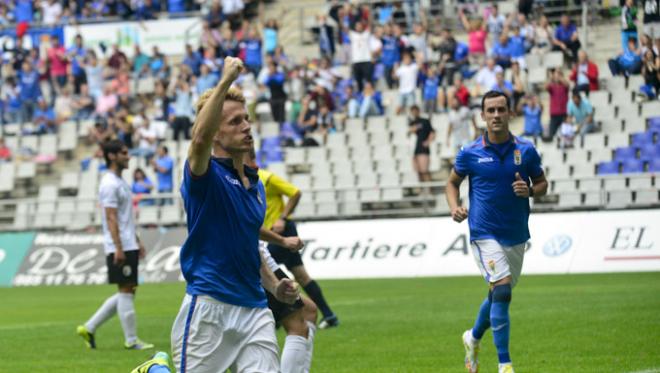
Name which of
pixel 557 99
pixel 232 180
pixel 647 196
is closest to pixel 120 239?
pixel 232 180

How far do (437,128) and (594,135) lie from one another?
14.0 ft

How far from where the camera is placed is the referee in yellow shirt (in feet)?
50.4

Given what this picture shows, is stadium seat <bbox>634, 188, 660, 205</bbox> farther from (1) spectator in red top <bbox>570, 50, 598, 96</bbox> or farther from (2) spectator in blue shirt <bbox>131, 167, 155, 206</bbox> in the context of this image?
(2) spectator in blue shirt <bbox>131, 167, 155, 206</bbox>

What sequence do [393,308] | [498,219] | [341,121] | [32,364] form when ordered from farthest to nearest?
[341,121] → [393,308] → [32,364] → [498,219]

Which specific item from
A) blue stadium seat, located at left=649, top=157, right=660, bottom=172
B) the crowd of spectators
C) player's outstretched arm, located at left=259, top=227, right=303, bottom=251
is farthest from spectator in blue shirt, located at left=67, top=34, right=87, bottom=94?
player's outstretched arm, located at left=259, top=227, right=303, bottom=251

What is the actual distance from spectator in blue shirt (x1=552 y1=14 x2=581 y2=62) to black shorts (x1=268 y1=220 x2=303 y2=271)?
58.4 ft

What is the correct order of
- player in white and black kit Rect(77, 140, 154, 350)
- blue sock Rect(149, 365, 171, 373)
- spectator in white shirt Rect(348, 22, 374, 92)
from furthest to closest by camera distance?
1. spectator in white shirt Rect(348, 22, 374, 92)
2. player in white and black kit Rect(77, 140, 154, 350)
3. blue sock Rect(149, 365, 171, 373)

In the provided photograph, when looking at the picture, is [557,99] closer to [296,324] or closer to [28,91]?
[28,91]

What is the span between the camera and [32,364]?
13867 mm

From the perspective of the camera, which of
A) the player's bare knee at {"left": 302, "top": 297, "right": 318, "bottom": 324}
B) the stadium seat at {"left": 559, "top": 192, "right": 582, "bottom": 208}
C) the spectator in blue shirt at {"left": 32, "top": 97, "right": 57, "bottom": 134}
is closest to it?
the player's bare knee at {"left": 302, "top": 297, "right": 318, "bottom": 324}

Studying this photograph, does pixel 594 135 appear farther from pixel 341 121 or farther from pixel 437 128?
pixel 341 121

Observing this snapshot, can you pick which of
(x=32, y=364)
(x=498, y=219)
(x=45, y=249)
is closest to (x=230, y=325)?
(x=498, y=219)

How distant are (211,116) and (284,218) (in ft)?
27.9

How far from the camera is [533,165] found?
11844 millimetres
